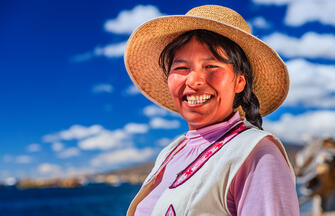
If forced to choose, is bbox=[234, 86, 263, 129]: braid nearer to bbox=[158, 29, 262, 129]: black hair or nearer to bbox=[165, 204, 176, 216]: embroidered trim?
bbox=[158, 29, 262, 129]: black hair

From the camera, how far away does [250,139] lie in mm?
1206

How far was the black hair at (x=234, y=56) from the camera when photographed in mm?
1440

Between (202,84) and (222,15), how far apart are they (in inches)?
12.0

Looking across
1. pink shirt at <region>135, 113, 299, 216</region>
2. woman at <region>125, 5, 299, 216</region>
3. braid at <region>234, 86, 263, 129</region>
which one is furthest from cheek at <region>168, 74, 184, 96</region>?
pink shirt at <region>135, 113, 299, 216</region>

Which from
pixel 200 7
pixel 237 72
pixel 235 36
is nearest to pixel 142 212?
pixel 237 72

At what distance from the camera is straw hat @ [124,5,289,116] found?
1471 millimetres

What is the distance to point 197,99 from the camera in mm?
1420

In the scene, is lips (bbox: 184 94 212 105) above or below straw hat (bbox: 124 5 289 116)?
below

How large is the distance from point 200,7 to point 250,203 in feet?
2.71

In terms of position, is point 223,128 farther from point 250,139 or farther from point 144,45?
point 144,45

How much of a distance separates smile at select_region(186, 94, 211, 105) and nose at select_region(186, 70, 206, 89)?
4 centimetres

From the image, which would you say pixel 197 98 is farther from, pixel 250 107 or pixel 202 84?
pixel 250 107

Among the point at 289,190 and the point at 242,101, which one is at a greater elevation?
the point at 242,101

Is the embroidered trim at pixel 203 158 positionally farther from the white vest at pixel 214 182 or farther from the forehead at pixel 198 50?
the forehead at pixel 198 50
